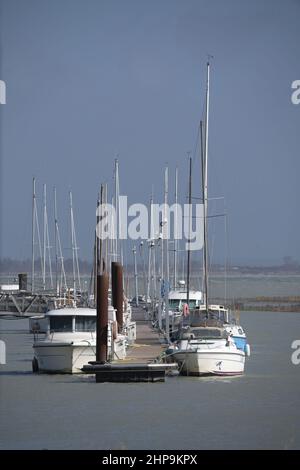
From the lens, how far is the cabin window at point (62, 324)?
47.9 metres

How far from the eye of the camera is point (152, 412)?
39.2 m

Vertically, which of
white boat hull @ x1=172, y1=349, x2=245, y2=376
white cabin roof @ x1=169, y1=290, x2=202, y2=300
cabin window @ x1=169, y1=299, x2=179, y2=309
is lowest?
white boat hull @ x1=172, y1=349, x2=245, y2=376

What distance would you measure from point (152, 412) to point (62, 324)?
371 inches

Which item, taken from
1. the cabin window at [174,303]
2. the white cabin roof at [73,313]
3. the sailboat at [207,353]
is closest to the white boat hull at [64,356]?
the white cabin roof at [73,313]

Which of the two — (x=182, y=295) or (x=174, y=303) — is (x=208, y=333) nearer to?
(x=174, y=303)

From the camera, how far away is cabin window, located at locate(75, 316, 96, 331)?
47.9m

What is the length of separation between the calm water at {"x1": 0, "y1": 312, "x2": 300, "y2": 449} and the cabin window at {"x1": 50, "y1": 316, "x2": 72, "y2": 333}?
179 centimetres

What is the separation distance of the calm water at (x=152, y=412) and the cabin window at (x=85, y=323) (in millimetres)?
1995

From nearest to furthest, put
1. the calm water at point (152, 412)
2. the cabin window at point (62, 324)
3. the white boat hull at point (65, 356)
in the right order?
the calm water at point (152, 412) → the white boat hull at point (65, 356) → the cabin window at point (62, 324)

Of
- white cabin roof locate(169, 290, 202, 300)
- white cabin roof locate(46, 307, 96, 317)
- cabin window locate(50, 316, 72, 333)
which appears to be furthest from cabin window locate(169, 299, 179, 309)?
cabin window locate(50, 316, 72, 333)

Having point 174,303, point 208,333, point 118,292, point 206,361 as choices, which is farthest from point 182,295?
point 206,361

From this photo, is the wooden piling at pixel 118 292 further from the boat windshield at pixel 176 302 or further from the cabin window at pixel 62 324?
the boat windshield at pixel 176 302

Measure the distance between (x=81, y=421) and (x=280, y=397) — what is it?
8.43 metres

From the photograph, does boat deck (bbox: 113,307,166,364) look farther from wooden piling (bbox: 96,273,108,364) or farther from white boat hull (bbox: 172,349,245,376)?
wooden piling (bbox: 96,273,108,364)
